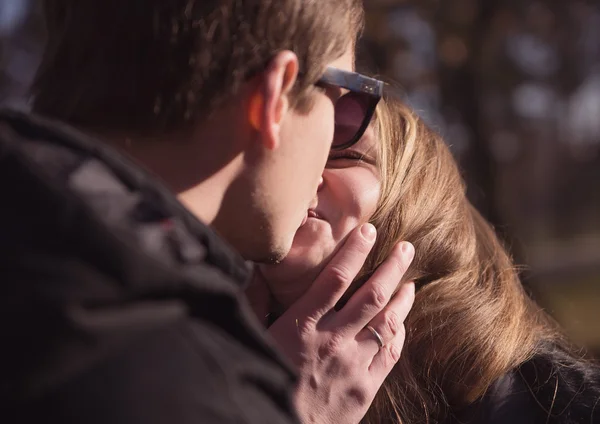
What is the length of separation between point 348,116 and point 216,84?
0.67 metres

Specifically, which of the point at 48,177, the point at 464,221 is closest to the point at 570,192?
the point at 464,221

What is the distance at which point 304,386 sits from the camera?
2373 mm

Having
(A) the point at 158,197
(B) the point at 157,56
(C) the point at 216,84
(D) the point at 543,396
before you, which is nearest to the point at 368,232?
(D) the point at 543,396

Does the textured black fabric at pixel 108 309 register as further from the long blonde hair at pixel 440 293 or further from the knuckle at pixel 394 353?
the long blonde hair at pixel 440 293

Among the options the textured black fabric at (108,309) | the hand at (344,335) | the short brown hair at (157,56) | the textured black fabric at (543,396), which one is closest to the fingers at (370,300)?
the hand at (344,335)

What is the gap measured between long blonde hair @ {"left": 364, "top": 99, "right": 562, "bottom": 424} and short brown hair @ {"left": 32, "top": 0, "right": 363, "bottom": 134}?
3.55 ft

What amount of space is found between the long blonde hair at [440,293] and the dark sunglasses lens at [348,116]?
1.20 feet

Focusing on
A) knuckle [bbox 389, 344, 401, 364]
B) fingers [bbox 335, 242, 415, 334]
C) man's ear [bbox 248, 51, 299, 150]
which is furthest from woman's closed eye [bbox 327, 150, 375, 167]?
man's ear [bbox 248, 51, 299, 150]

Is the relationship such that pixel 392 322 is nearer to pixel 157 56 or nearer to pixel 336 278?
pixel 336 278

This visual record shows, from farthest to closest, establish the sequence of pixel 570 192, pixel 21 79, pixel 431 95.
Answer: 1. pixel 570 192
2. pixel 21 79
3. pixel 431 95

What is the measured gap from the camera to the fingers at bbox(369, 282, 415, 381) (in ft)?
8.04

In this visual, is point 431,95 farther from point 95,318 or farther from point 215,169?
point 95,318

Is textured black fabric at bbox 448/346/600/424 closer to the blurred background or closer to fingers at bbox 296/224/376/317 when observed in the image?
fingers at bbox 296/224/376/317

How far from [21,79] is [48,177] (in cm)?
1037
